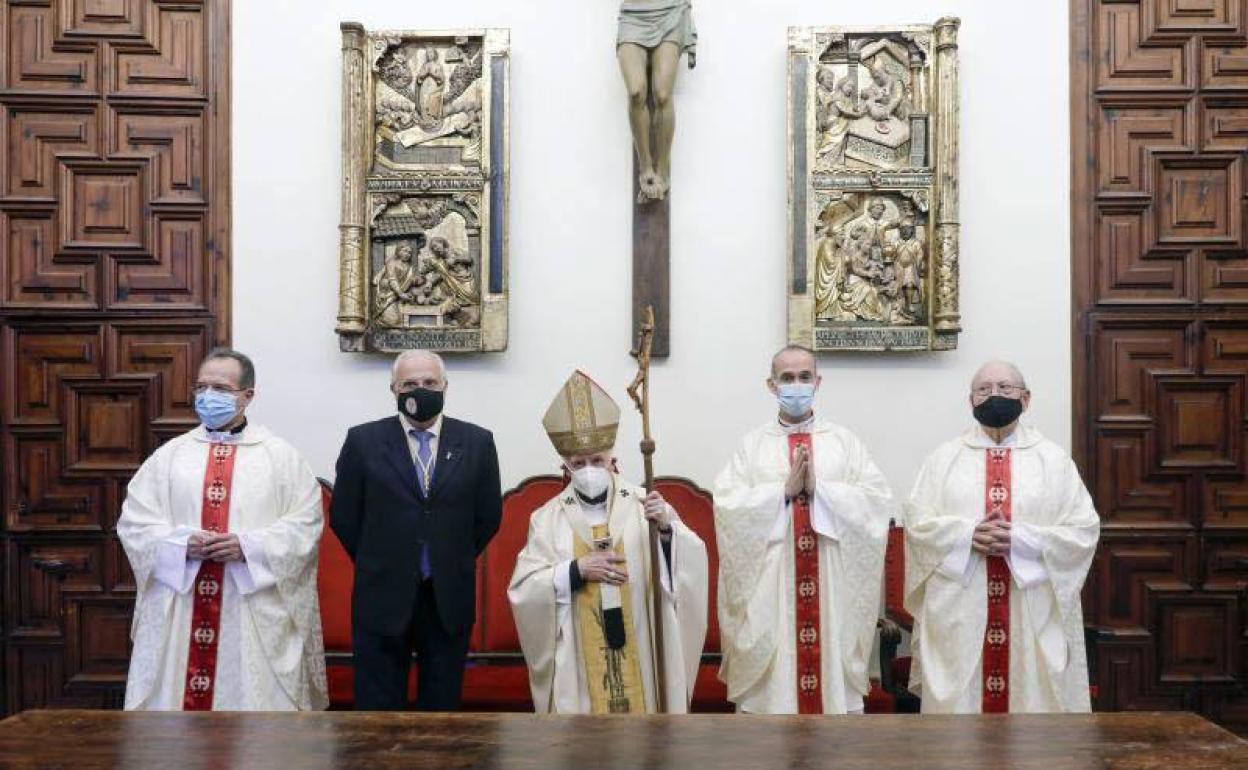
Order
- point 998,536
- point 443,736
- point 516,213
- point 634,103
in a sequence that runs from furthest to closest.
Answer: point 516,213, point 634,103, point 998,536, point 443,736

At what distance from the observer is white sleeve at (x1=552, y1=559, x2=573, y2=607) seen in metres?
4.12

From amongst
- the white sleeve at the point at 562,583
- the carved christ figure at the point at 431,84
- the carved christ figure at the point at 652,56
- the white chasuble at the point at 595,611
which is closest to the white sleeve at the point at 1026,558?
the white chasuble at the point at 595,611

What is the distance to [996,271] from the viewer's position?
551 cm

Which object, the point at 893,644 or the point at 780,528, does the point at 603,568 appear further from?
the point at 893,644

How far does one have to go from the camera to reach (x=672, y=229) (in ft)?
18.3

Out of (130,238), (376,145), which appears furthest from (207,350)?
(376,145)

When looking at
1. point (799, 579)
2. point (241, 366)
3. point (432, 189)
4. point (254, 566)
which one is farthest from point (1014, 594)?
point (432, 189)

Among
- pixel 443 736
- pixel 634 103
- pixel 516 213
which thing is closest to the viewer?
pixel 443 736

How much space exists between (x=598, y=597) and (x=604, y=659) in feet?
0.75

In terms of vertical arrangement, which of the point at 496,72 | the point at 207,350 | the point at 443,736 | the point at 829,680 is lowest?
the point at 829,680

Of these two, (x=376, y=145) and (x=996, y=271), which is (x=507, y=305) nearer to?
(x=376, y=145)

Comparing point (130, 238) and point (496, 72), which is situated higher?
point (496, 72)

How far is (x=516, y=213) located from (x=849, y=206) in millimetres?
1629

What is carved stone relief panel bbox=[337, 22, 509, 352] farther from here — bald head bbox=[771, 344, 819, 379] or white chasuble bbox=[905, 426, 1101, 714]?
white chasuble bbox=[905, 426, 1101, 714]
